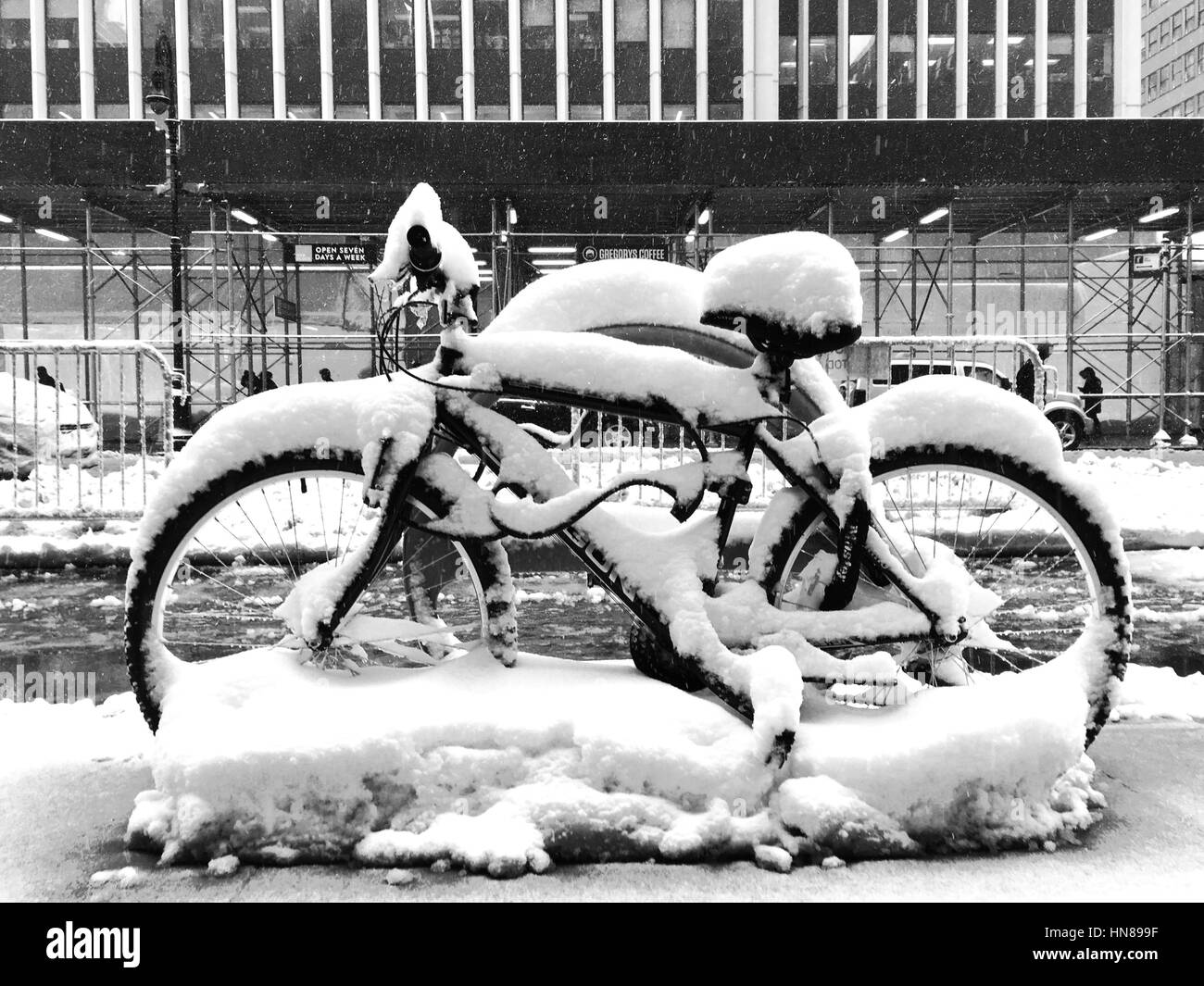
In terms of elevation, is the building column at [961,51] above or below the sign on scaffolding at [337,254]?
above

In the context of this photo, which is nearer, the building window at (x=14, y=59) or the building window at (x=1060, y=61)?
the building window at (x=14, y=59)

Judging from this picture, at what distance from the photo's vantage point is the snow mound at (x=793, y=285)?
111 inches


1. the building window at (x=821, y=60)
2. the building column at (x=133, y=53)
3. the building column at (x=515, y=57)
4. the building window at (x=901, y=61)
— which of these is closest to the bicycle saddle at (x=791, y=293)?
the building column at (x=515, y=57)

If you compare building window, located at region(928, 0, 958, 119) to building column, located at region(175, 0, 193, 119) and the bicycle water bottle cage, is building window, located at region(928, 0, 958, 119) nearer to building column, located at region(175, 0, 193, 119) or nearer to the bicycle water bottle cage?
building column, located at region(175, 0, 193, 119)

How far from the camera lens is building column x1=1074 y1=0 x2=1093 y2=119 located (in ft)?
128

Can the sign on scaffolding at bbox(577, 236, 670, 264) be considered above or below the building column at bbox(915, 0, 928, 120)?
below

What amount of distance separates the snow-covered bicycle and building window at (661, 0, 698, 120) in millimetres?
36200

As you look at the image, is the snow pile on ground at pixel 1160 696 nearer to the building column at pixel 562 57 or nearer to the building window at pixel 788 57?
the building column at pixel 562 57

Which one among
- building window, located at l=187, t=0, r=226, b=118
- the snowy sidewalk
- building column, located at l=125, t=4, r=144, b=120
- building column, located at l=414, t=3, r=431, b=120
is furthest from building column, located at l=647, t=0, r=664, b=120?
the snowy sidewalk

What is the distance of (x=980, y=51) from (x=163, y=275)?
29.3 meters

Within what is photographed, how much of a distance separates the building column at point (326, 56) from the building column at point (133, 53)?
19.5 ft

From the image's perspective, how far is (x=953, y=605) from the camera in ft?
9.44

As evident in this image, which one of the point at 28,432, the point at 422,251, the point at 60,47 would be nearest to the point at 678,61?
the point at 60,47
